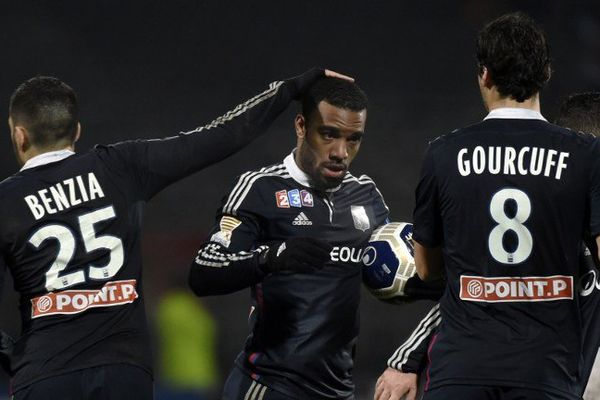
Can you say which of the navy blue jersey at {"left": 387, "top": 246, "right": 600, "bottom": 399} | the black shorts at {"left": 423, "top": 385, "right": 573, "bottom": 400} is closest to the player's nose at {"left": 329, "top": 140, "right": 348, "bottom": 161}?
the navy blue jersey at {"left": 387, "top": 246, "right": 600, "bottom": 399}

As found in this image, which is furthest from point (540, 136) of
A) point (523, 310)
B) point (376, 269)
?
point (376, 269)

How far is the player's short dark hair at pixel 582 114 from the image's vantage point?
3.00 meters

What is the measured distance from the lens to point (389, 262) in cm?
344

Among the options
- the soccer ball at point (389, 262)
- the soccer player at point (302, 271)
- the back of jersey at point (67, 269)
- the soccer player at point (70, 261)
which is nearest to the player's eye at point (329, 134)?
the soccer player at point (302, 271)

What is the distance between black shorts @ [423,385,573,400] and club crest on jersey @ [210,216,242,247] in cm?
114

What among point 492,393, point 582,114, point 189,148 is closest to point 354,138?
point 189,148

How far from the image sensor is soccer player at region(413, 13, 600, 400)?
8.04ft

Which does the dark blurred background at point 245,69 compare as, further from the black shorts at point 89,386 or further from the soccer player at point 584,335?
the soccer player at point 584,335

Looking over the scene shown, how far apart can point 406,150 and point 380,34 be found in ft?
3.19

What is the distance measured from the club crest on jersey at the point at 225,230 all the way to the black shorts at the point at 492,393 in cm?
114

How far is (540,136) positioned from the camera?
8.20 ft

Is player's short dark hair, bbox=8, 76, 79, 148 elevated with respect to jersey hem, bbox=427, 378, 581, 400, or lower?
elevated

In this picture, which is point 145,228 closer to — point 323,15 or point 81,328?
point 323,15

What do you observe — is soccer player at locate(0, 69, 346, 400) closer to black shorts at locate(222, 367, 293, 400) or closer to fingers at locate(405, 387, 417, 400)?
black shorts at locate(222, 367, 293, 400)
